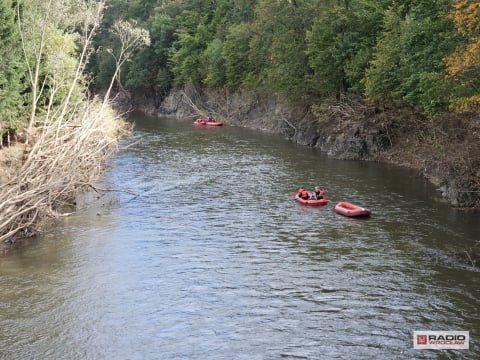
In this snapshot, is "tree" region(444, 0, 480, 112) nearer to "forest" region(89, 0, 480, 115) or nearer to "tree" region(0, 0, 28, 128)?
"forest" region(89, 0, 480, 115)

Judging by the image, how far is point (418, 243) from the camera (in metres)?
21.9

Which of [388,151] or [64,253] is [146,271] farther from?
[388,151]

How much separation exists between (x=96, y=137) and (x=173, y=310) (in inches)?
596

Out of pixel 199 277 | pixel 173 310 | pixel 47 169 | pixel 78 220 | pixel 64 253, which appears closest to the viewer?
pixel 173 310

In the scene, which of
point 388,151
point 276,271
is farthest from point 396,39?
point 276,271

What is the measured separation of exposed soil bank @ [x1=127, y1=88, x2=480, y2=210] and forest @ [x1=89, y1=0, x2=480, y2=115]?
118cm

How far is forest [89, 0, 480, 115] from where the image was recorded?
2770cm

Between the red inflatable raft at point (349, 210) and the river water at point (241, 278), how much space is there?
39cm

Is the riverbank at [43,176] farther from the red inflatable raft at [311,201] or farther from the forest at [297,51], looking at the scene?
the red inflatable raft at [311,201]

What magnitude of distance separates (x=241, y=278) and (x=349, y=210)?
8.72m

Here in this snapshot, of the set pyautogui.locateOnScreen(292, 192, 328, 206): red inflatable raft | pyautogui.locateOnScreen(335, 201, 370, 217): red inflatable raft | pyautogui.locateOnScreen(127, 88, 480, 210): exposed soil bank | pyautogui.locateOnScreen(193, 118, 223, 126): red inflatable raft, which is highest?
pyautogui.locateOnScreen(127, 88, 480, 210): exposed soil bank

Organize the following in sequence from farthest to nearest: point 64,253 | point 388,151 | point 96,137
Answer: point 388,151 → point 96,137 → point 64,253

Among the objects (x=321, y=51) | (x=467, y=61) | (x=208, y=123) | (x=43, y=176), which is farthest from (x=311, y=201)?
(x=208, y=123)

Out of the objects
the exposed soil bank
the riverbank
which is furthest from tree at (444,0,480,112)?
the riverbank
